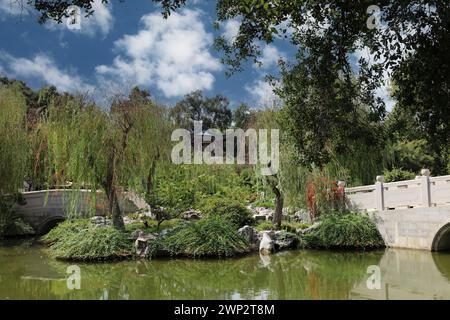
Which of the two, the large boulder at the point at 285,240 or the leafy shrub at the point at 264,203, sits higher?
the leafy shrub at the point at 264,203

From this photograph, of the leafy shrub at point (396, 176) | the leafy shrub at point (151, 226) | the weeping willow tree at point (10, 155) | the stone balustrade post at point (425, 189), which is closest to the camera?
the stone balustrade post at point (425, 189)

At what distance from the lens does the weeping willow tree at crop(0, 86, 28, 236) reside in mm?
14078

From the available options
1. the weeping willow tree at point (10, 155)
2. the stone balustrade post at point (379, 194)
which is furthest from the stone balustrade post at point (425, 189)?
the weeping willow tree at point (10, 155)

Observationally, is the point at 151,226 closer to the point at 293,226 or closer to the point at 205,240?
the point at 205,240

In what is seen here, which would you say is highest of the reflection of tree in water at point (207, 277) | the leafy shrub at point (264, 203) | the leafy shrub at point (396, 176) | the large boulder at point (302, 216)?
the leafy shrub at point (396, 176)

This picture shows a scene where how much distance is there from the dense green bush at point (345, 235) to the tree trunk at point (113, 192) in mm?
4667

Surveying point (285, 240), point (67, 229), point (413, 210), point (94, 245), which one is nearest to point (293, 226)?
point (285, 240)

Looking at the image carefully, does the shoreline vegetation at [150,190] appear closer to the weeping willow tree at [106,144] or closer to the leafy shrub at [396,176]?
the weeping willow tree at [106,144]

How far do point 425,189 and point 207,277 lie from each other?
564 cm

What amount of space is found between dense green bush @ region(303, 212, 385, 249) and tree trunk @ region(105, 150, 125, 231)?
15.3 ft

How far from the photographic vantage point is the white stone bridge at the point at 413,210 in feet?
35.8

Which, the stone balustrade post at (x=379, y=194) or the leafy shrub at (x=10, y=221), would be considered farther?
the leafy shrub at (x=10, y=221)

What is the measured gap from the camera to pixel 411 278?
8.34 m

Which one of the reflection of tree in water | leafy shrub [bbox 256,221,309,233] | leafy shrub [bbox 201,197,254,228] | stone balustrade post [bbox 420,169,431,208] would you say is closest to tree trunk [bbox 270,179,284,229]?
leafy shrub [bbox 256,221,309,233]
